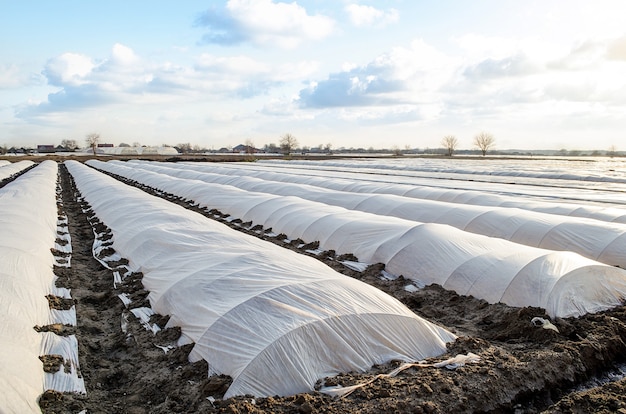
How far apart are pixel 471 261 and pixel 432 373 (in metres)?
3.68

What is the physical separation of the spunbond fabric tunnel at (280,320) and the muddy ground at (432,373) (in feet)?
0.65

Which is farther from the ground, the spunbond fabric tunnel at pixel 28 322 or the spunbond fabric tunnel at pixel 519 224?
the spunbond fabric tunnel at pixel 519 224

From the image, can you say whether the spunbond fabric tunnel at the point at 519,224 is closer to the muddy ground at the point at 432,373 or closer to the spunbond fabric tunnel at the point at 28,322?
the muddy ground at the point at 432,373

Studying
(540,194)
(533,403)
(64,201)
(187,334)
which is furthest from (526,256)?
(64,201)

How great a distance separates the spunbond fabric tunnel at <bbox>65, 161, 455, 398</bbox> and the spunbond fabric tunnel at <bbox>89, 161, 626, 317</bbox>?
2.11 m

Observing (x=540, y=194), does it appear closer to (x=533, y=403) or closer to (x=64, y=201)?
(x=533, y=403)

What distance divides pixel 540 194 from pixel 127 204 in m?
16.0

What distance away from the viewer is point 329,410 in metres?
4.36

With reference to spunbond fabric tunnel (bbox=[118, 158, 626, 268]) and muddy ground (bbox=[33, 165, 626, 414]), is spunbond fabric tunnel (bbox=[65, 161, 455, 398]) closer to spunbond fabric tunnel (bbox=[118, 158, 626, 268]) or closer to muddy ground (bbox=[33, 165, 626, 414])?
muddy ground (bbox=[33, 165, 626, 414])

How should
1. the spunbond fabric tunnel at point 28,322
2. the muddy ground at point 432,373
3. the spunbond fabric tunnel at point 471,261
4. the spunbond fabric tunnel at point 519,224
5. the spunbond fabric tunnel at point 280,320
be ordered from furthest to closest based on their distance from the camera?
the spunbond fabric tunnel at point 519,224 < the spunbond fabric tunnel at point 471,261 < the spunbond fabric tunnel at point 280,320 < the muddy ground at point 432,373 < the spunbond fabric tunnel at point 28,322

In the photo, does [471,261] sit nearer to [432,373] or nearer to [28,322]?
[432,373]

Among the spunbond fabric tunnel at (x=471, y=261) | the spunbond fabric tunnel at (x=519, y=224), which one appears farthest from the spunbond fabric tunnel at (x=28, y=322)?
the spunbond fabric tunnel at (x=519, y=224)

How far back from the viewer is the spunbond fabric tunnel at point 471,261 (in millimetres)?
7156

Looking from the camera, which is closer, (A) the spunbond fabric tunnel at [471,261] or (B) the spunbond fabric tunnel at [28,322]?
(B) the spunbond fabric tunnel at [28,322]
